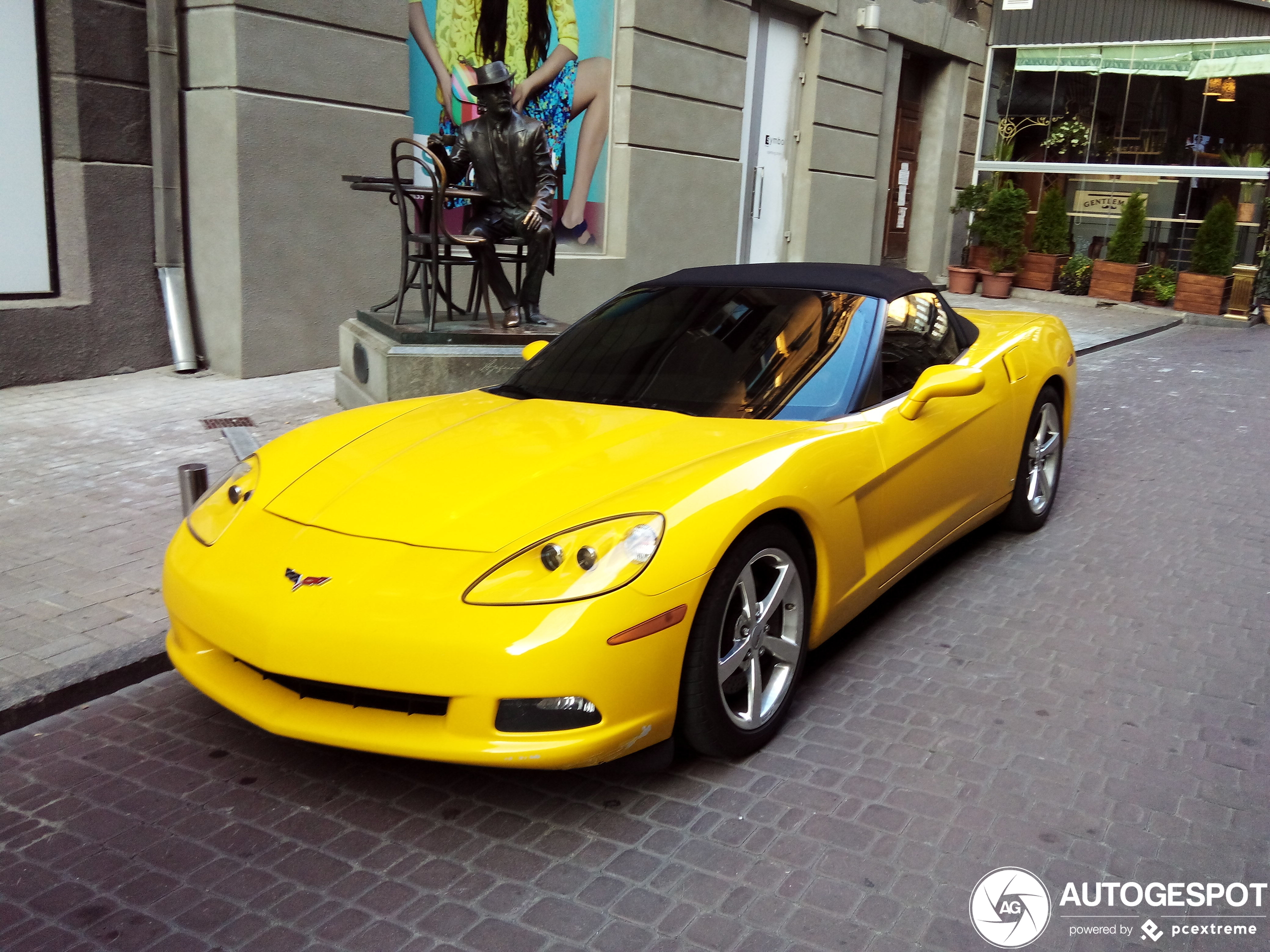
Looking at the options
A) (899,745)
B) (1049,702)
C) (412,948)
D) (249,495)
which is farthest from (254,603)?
(1049,702)

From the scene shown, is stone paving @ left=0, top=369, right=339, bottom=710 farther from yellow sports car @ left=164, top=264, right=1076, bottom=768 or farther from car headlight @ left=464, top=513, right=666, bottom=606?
car headlight @ left=464, top=513, right=666, bottom=606

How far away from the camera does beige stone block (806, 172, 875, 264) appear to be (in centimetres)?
1540

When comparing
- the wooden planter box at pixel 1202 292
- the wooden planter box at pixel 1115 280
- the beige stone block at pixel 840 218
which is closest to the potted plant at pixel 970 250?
the wooden planter box at pixel 1115 280

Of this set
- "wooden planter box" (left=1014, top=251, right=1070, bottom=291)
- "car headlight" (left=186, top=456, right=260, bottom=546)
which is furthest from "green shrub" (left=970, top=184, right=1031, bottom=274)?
"car headlight" (left=186, top=456, right=260, bottom=546)

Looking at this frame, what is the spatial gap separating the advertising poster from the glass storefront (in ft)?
34.8

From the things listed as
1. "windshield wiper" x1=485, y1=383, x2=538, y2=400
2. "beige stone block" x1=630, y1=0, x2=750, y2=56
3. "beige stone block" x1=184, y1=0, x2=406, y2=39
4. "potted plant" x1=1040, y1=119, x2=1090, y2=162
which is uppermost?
"beige stone block" x1=630, y1=0, x2=750, y2=56

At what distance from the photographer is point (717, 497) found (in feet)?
10.4

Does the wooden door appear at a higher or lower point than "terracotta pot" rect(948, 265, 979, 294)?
higher

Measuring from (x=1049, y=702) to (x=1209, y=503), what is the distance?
3340 millimetres

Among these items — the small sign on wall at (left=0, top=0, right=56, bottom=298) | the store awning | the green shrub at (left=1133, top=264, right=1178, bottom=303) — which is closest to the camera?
the small sign on wall at (left=0, top=0, right=56, bottom=298)

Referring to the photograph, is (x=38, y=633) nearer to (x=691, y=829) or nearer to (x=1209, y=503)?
(x=691, y=829)

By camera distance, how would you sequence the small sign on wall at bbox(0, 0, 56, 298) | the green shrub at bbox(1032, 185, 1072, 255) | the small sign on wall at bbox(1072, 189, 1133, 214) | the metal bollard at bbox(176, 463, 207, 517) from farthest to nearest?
1. the small sign on wall at bbox(1072, 189, 1133, 214)
2. the green shrub at bbox(1032, 185, 1072, 255)
3. the small sign on wall at bbox(0, 0, 56, 298)
4. the metal bollard at bbox(176, 463, 207, 517)

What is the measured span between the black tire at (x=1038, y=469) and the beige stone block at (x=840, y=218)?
938 centimetres

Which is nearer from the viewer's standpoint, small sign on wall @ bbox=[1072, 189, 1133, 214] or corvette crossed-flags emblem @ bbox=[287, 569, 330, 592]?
corvette crossed-flags emblem @ bbox=[287, 569, 330, 592]
